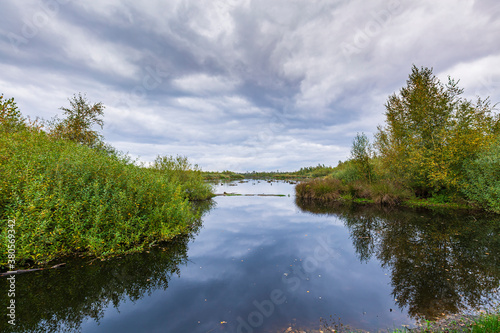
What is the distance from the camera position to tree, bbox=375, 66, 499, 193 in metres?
20.5

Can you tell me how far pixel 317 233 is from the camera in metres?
13.8

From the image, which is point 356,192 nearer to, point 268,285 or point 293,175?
point 268,285

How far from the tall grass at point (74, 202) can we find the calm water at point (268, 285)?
3.44ft

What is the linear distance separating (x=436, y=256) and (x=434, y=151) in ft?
58.6

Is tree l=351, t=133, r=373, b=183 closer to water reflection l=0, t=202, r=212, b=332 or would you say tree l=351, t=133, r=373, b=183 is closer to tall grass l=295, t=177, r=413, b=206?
tall grass l=295, t=177, r=413, b=206

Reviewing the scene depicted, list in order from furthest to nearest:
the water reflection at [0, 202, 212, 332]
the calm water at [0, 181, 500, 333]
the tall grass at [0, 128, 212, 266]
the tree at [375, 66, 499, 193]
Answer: the tree at [375, 66, 499, 193], the tall grass at [0, 128, 212, 266], the calm water at [0, 181, 500, 333], the water reflection at [0, 202, 212, 332]

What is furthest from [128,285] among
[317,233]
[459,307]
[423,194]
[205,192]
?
[423,194]

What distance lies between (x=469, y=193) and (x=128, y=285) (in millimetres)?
28810

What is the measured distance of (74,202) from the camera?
8.68 metres

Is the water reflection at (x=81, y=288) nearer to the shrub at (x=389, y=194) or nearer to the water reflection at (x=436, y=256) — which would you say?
the water reflection at (x=436, y=256)

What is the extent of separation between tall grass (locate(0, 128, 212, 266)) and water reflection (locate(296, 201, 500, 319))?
11.1 m

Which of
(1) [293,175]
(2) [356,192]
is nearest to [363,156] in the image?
(2) [356,192]

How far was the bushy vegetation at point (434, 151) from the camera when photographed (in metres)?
18.9

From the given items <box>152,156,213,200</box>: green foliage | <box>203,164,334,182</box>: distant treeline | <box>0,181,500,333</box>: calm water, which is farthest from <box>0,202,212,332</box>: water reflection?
Result: <box>203,164,334,182</box>: distant treeline
